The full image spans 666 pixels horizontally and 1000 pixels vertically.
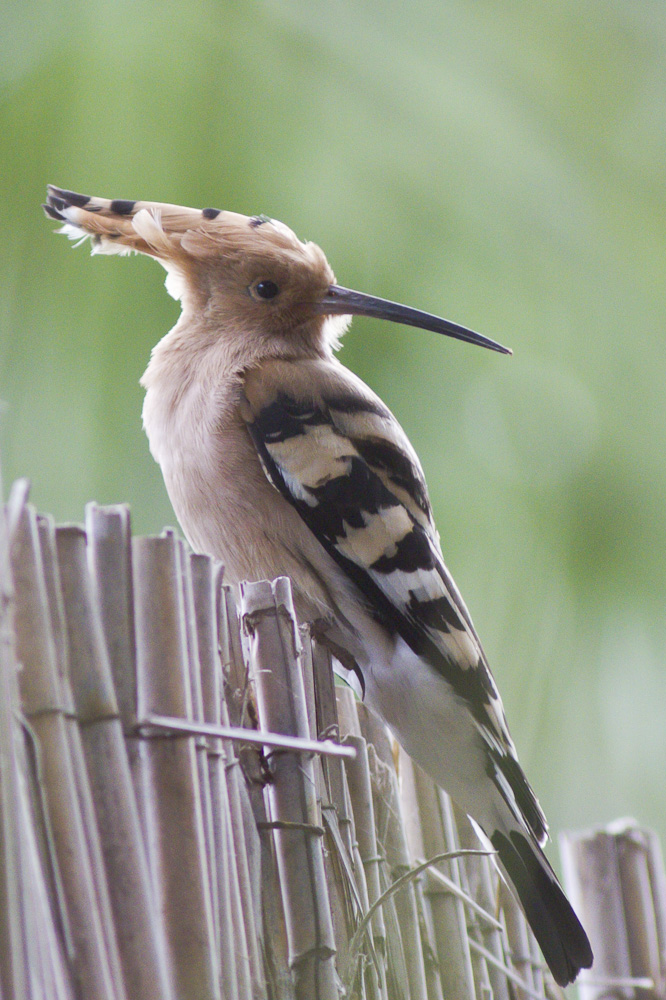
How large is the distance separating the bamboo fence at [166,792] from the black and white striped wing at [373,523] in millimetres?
249

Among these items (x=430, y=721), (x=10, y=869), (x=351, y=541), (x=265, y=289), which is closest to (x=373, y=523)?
(x=351, y=541)

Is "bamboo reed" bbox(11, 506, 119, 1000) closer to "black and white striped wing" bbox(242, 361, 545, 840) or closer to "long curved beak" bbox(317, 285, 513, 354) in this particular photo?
"black and white striped wing" bbox(242, 361, 545, 840)

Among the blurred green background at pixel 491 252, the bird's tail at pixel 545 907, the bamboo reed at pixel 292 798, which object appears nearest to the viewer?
the bamboo reed at pixel 292 798

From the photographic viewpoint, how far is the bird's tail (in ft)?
3.43

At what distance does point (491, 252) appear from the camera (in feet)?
6.60

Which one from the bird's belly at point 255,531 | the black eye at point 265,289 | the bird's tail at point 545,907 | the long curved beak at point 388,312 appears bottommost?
the bird's tail at point 545,907

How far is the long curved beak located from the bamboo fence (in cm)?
58

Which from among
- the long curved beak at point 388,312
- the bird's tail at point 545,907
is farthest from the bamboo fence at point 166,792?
the long curved beak at point 388,312

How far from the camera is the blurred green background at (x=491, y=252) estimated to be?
73.2 inches

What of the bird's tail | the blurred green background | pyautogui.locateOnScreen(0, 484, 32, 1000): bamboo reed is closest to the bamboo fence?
pyautogui.locateOnScreen(0, 484, 32, 1000): bamboo reed

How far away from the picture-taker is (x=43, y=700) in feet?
1.77

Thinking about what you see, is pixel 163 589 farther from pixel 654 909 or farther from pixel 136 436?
pixel 136 436

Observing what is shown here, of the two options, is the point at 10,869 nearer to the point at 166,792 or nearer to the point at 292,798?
the point at 166,792

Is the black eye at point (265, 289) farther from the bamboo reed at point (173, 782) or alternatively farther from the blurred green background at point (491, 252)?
the bamboo reed at point (173, 782)
